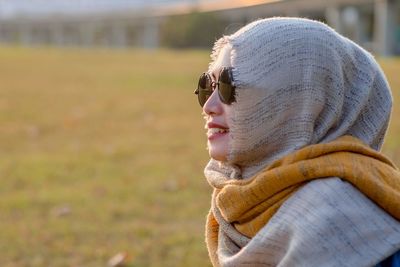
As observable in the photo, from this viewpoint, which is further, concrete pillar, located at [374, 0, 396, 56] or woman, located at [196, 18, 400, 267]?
concrete pillar, located at [374, 0, 396, 56]

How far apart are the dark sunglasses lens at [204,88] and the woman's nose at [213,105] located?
0.03 metres

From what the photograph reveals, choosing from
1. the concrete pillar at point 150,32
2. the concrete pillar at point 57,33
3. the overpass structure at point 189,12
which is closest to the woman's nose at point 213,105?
the overpass structure at point 189,12

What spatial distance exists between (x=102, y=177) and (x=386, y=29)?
86.0 feet

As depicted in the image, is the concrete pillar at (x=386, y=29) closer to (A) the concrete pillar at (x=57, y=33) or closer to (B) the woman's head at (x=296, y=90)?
(B) the woman's head at (x=296, y=90)

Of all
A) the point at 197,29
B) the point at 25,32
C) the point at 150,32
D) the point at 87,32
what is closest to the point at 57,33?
the point at 25,32

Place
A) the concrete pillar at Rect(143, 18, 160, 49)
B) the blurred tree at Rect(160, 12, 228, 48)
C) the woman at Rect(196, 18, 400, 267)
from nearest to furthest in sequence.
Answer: the woman at Rect(196, 18, 400, 267), the blurred tree at Rect(160, 12, 228, 48), the concrete pillar at Rect(143, 18, 160, 49)

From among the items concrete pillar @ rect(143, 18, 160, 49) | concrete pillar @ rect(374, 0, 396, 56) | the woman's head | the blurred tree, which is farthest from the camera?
→ concrete pillar @ rect(143, 18, 160, 49)

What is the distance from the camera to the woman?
5.88ft

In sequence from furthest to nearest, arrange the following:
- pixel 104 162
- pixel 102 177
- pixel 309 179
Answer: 1. pixel 104 162
2. pixel 102 177
3. pixel 309 179

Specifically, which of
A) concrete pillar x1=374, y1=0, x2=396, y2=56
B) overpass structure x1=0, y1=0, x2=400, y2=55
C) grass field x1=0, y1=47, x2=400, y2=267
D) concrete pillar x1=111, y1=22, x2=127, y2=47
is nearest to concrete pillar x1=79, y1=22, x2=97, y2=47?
overpass structure x1=0, y1=0, x2=400, y2=55

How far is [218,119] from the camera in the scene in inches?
79.8

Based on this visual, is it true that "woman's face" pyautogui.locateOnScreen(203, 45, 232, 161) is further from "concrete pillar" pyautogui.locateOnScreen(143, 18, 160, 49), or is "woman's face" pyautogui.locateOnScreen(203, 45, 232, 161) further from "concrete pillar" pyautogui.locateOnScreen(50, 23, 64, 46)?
"concrete pillar" pyautogui.locateOnScreen(50, 23, 64, 46)

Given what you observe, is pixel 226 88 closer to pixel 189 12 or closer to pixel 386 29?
pixel 386 29

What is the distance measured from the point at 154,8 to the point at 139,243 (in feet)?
172
